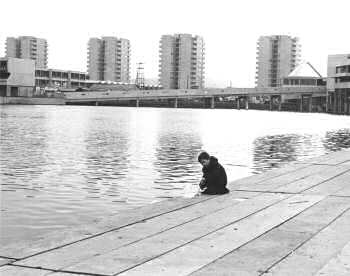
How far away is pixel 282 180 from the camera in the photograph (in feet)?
59.1

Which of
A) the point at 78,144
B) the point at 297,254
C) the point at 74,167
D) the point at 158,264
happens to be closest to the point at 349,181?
the point at 297,254

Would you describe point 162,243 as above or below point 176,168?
above

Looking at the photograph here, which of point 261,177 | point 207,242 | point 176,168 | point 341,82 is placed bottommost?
point 176,168

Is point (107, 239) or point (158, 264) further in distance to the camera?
point (107, 239)

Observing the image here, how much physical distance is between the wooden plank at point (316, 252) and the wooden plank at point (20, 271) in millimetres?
2731

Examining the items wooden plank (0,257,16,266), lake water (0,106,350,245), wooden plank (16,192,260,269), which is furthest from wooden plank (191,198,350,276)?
lake water (0,106,350,245)

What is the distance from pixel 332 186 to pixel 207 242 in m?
7.80

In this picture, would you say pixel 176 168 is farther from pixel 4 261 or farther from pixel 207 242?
pixel 4 261

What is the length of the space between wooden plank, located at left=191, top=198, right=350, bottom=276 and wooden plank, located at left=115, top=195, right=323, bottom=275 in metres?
0.15

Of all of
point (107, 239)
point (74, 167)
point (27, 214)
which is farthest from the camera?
point (74, 167)

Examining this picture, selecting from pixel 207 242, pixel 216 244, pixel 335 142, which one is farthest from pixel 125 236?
pixel 335 142

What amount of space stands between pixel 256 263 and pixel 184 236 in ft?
6.55

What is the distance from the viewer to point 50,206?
1627cm

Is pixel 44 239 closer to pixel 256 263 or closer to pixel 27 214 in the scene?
pixel 256 263
